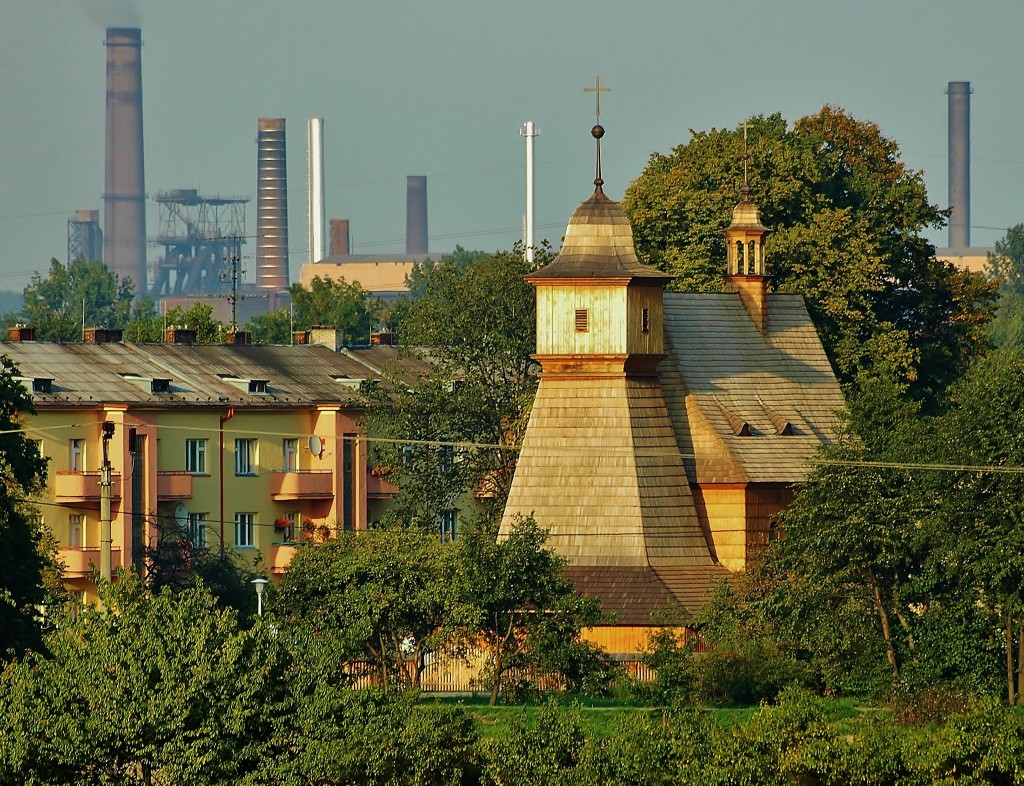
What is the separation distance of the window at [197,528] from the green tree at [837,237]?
609 inches

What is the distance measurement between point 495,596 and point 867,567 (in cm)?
786

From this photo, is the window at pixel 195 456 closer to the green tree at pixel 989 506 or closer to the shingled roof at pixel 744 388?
the shingled roof at pixel 744 388

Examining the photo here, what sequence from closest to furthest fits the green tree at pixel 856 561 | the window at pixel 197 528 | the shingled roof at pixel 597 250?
the green tree at pixel 856 561
the shingled roof at pixel 597 250
the window at pixel 197 528

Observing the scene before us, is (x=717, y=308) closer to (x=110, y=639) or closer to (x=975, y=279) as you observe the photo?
(x=975, y=279)

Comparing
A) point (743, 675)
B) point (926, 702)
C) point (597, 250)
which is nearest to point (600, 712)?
point (926, 702)

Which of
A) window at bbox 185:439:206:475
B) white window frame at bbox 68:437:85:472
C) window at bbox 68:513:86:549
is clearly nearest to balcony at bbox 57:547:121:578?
window at bbox 68:513:86:549

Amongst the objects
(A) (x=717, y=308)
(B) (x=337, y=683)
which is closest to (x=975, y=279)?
(A) (x=717, y=308)

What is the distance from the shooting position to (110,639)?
133 ft

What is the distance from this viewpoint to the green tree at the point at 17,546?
50188mm

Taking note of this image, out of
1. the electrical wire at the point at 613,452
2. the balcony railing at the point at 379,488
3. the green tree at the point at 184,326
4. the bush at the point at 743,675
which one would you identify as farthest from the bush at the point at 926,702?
the green tree at the point at 184,326

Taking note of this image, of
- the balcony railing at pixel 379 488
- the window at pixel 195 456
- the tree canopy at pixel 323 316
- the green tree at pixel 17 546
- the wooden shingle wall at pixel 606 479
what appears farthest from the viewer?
the tree canopy at pixel 323 316

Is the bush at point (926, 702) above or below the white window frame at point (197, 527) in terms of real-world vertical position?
below

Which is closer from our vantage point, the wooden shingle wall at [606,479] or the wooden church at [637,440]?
the wooden church at [637,440]

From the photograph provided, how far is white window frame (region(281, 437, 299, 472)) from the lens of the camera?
89.1 m
